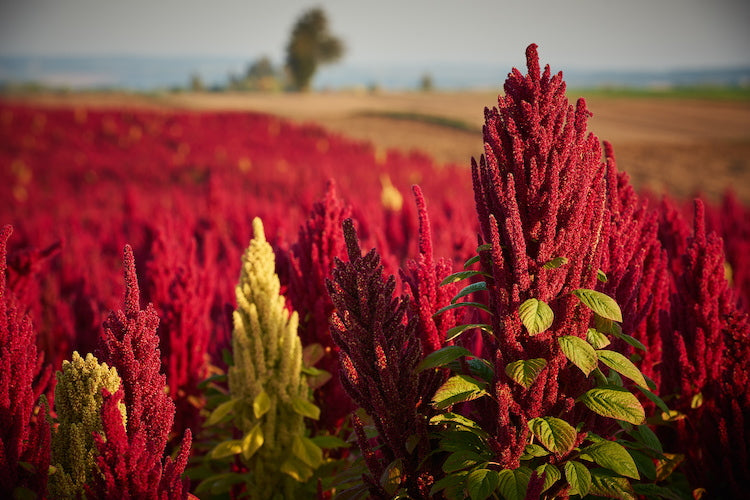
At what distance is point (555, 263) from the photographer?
4.02 ft

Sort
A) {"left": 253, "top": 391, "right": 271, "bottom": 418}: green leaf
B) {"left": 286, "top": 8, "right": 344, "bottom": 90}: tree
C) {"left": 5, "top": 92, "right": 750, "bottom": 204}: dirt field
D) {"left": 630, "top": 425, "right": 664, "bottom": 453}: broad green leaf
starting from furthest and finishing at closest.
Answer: {"left": 286, "top": 8, "right": 344, "bottom": 90}: tree, {"left": 5, "top": 92, "right": 750, "bottom": 204}: dirt field, {"left": 253, "top": 391, "right": 271, "bottom": 418}: green leaf, {"left": 630, "top": 425, "right": 664, "bottom": 453}: broad green leaf

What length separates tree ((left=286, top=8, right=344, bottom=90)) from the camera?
63281 millimetres

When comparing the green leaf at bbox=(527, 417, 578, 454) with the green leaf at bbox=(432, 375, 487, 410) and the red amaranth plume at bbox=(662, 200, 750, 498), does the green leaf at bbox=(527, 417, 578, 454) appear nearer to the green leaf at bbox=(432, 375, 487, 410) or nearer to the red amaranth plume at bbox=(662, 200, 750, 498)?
the green leaf at bbox=(432, 375, 487, 410)

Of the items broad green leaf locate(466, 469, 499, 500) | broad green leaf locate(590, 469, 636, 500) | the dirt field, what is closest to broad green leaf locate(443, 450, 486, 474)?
broad green leaf locate(466, 469, 499, 500)

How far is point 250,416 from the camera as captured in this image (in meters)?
1.86

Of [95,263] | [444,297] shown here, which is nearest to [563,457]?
[444,297]

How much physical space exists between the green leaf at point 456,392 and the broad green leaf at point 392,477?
167 mm

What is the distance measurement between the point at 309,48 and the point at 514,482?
2651 inches

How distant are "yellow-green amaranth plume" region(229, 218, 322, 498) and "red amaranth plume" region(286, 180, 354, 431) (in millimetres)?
287

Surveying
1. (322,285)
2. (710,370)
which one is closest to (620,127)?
(710,370)

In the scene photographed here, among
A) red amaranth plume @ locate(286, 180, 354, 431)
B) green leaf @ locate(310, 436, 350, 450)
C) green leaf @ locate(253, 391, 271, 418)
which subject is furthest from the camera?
red amaranth plume @ locate(286, 180, 354, 431)

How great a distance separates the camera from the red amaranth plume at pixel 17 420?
1326mm

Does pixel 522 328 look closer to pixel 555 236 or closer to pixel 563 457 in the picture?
pixel 555 236

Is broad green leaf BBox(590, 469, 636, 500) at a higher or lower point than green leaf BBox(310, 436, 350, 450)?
higher
